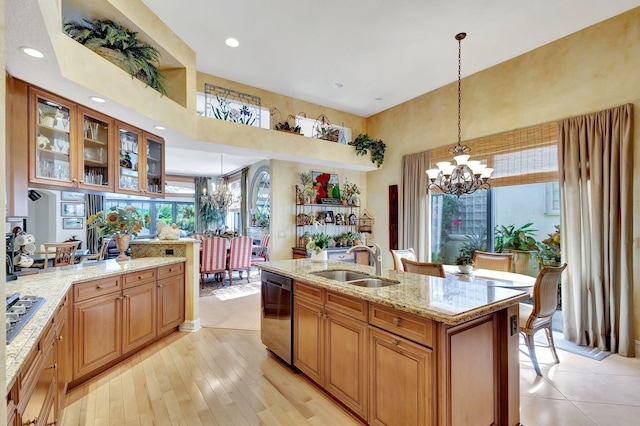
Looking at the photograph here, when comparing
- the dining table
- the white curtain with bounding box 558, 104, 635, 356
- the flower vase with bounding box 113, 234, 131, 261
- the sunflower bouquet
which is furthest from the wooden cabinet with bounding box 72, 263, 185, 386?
the white curtain with bounding box 558, 104, 635, 356

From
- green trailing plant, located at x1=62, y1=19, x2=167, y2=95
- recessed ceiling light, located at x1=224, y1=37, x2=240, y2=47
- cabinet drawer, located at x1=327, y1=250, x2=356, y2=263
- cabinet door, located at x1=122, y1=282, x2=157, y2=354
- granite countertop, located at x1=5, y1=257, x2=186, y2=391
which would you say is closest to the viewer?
granite countertop, located at x1=5, y1=257, x2=186, y2=391

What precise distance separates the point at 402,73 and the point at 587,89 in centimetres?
236

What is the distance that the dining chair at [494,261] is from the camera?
3928mm

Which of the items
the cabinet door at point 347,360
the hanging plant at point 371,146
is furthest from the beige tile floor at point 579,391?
the hanging plant at point 371,146

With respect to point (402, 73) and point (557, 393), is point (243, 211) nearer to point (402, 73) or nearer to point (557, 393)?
point (402, 73)

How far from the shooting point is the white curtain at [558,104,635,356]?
3184mm

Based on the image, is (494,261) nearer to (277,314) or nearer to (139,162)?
(277,314)

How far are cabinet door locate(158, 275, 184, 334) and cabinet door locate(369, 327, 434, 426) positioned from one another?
107 inches

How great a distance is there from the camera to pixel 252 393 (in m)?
2.48

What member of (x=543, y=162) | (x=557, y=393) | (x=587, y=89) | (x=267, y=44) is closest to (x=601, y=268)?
(x=543, y=162)

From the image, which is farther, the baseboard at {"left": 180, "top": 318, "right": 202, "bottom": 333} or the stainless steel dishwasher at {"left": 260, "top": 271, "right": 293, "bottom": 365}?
the baseboard at {"left": 180, "top": 318, "right": 202, "bottom": 333}

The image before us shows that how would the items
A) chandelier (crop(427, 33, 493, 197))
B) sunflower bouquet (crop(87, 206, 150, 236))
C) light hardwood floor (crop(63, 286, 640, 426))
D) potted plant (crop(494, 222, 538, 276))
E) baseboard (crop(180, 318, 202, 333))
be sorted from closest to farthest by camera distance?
light hardwood floor (crop(63, 286, 640, 426)) → sunflower bouquet (crop(87, 206, 150, 236)) → chandelier (crop(427, 33, 493, 197)) → baseboard (crop(180, 318, 202, 333)) → potted plant (crop(494, 222, 538, 276))

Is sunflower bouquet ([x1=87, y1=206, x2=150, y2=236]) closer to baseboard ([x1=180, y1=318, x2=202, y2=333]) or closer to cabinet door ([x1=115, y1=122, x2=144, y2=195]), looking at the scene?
cabinet door ([x1=115, y1=122, x2=144, y2=195])

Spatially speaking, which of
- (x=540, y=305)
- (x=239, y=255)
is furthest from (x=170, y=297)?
(x=540, y=305)
